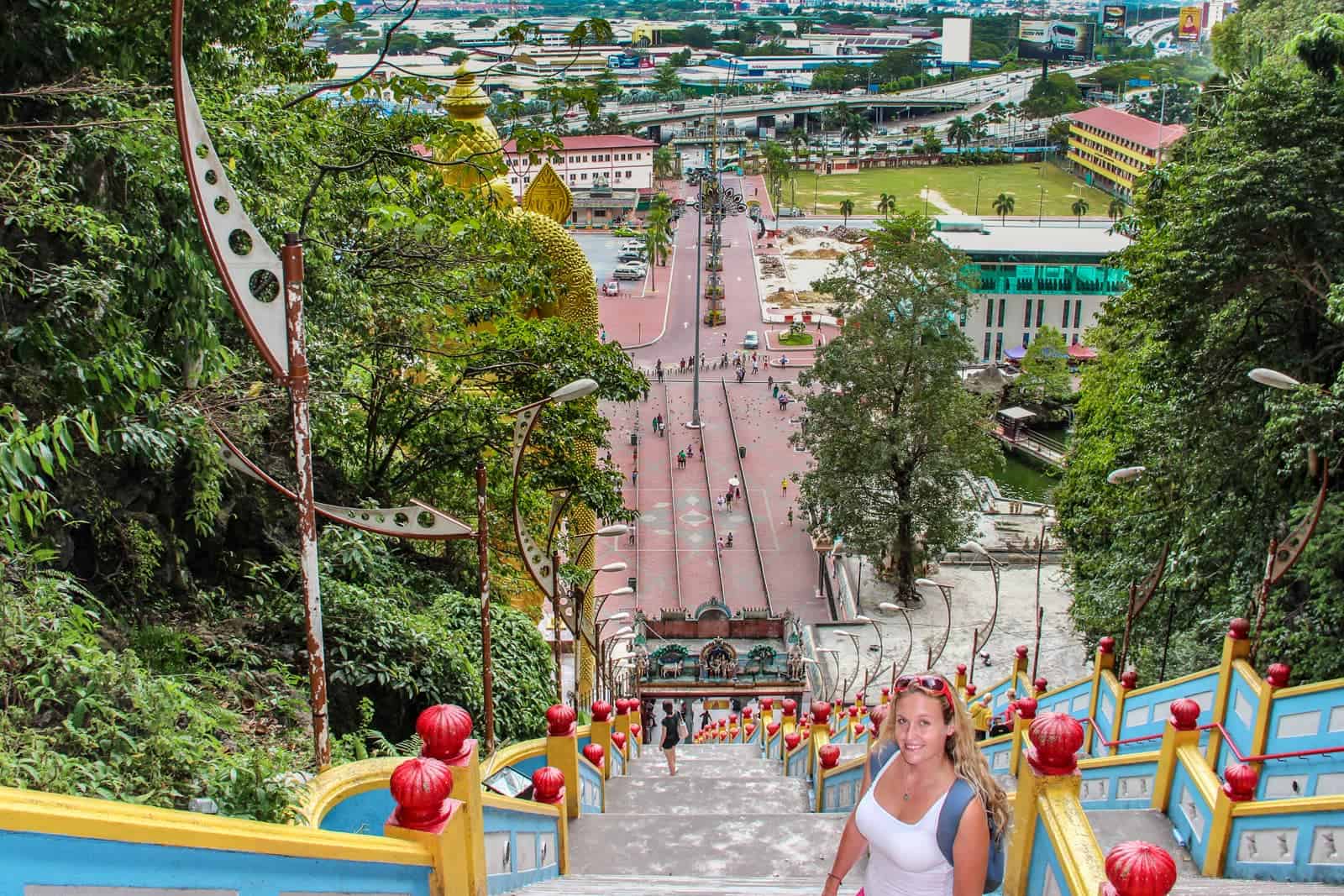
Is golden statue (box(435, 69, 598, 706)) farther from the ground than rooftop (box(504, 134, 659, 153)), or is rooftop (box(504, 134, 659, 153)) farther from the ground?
golden statue (box(435, 69, 598, 706))

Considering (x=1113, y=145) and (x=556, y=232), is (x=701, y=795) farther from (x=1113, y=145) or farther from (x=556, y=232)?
(x=1113, y=145)

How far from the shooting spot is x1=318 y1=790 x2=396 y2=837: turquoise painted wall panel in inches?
247

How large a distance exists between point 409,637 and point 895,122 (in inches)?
5207

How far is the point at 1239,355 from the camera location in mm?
17281

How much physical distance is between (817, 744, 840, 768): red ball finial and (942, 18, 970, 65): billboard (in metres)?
160

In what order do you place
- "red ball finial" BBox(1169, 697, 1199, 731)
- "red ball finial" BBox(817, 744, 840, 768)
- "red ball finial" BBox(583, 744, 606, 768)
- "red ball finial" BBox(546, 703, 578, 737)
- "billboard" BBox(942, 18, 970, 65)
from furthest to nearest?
1. "billboard" BBox(942, 18, 970, 65)
2. "red ball finial" BBox(817, 744, 840, 768)
3. "red ball finial" BBox(583, 744, 606, 768)
4. "red ball finial" BBox(546, 703, 578, 737)
5. "red ball finial" BBox(1169, 697, 1199, 731)

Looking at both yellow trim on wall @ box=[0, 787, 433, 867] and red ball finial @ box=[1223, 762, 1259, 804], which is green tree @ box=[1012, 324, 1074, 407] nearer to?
red ball finial @ box=[1223, 762, 1259, 804]

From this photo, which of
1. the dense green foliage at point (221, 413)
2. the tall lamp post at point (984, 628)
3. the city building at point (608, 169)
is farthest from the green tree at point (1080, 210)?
the dense green foliage at point (221, 413)

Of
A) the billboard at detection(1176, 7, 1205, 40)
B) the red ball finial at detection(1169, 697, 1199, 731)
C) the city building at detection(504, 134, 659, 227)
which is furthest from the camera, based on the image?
the billboard at detection(1176, 7, 1205, 40)

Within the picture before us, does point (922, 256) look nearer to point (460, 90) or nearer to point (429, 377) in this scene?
point (460, 90)

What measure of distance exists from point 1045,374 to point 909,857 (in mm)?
42502

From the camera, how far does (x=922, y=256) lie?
27750 millimetres

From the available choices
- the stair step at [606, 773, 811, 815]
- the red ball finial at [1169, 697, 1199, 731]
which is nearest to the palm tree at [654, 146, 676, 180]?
the stair step at [606, 773, 811, 815]

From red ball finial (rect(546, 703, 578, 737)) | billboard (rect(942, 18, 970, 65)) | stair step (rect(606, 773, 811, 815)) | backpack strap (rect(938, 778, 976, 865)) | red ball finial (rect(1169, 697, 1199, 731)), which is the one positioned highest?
billboard (rect(942, 18, 970, 65))
